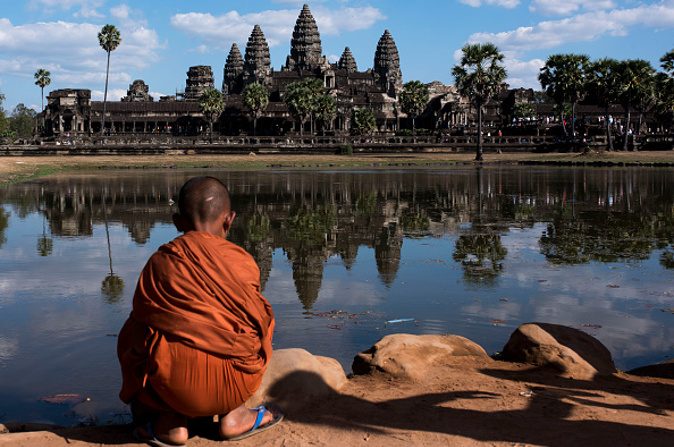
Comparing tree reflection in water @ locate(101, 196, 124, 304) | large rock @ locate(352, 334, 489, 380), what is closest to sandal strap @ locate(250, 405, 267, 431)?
large rock @ locate(352, 334, 489, 380)

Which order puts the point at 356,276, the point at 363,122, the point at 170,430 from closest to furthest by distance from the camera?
1. the point at 170,430
2. the point at 356,276
3. the point at 363,122

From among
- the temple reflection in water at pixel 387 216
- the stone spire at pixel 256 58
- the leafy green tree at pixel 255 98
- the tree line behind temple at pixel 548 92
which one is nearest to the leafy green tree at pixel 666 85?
the tree line behind temple at pixel 548 92

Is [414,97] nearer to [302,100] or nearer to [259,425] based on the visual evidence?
[302,100]

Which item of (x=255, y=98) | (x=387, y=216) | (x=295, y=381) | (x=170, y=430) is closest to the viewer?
(x=170, y=430)

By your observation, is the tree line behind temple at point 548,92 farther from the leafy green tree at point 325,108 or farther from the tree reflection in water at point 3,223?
the tree reflection in water at point 3,223

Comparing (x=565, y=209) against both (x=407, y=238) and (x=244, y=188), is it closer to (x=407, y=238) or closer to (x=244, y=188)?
(x=407, y=238)

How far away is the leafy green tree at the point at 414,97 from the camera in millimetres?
105062

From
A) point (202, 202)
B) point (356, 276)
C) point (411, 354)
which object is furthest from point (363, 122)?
point (202, 202)

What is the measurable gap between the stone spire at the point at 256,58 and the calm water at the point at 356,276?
9941 centimetres

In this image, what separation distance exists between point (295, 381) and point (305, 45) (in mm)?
123199

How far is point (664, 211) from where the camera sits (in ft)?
73.4

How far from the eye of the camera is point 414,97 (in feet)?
345

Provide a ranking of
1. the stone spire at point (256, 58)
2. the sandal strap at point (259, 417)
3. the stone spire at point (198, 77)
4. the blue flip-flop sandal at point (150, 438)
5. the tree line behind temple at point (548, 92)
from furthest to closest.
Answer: the stone spire at point (198, 77), the stone spire at point (256, 58), the tree line behind temple at point (548, 92), the sandal strap at point (259, 417), the blue flip-flop sandal at point (150, 438)

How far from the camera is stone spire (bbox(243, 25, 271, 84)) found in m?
123
